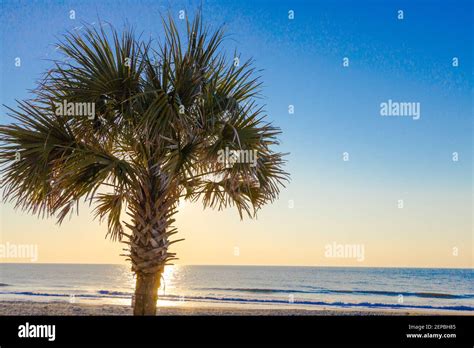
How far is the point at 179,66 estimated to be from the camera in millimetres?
7156

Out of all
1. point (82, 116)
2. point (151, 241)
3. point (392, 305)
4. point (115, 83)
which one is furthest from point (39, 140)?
point (392, 305)

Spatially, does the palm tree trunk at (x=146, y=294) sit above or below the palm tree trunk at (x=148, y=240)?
below

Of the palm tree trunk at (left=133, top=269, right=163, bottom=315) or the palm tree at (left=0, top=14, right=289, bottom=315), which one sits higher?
the palm tree at (left=0, top=14, right=289, bottom=315)

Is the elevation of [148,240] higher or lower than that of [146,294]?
higher

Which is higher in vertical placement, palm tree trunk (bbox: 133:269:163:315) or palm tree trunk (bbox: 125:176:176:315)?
palm tree trunk (bbox: 125:176:176:315)

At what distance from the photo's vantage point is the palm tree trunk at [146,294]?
24.2ft

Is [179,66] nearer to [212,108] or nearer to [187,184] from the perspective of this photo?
[212,108]

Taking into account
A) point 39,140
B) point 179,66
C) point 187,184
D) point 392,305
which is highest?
point 179,66

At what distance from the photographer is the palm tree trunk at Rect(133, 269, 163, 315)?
738 centimetres

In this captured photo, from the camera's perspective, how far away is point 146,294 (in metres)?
7.40

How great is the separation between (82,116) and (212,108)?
186cm

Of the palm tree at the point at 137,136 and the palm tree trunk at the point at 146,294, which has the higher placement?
the palm tree at the point at 137,136
